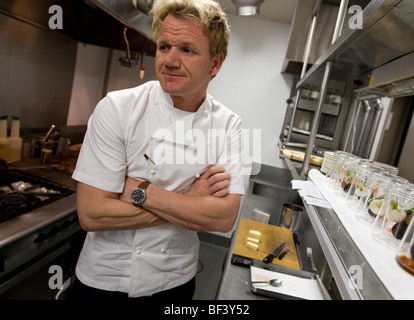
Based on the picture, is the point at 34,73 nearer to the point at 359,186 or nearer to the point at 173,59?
the point at 173,59

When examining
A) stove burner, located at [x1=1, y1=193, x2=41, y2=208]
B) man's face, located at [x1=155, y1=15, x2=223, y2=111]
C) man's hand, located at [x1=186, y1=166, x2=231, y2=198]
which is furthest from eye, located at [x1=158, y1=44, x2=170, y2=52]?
stove burner, located at [x1=1, y1=193, x2=41, y2=208]

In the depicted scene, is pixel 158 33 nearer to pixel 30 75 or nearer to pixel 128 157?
pixel 128 157

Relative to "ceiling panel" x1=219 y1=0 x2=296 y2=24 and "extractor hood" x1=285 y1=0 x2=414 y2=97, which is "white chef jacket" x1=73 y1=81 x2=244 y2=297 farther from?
"ceiling panel" x1=219 y1=0 x2=296 y2=24

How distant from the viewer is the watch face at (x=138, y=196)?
1.10 meters

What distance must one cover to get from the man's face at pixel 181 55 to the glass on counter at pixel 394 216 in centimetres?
75

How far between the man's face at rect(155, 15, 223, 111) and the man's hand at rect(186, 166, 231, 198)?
1.10ft

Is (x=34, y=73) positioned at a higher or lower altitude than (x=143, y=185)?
higher

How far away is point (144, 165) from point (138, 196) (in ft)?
0.46

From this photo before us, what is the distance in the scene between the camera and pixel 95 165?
1086mm

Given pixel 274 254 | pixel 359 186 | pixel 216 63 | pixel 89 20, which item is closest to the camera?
pixel 359 186

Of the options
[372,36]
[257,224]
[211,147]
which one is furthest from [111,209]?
[257,224]

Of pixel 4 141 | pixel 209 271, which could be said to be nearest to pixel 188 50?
pixel 4 141

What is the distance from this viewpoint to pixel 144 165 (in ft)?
3.87

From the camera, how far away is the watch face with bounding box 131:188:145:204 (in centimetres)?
110
